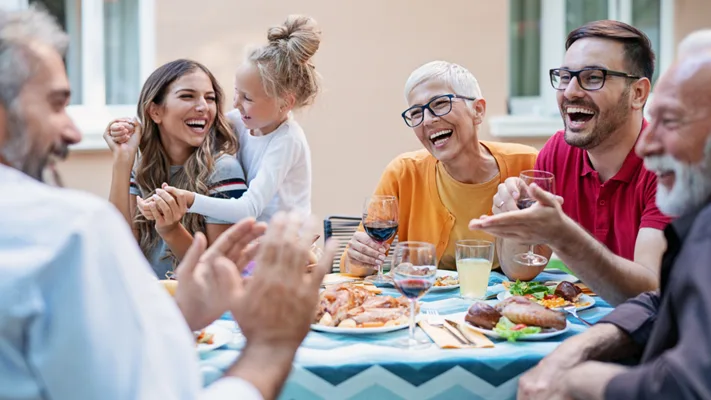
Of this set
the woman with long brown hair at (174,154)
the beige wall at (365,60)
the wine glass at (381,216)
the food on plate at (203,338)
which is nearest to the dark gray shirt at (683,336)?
the food on plate at (203,338)

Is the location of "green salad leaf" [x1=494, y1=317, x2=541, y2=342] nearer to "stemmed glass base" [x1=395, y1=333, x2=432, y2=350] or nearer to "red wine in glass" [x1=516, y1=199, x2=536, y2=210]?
"stemmed glass base" [x1=395, y1=333, x2=432, y2=350]

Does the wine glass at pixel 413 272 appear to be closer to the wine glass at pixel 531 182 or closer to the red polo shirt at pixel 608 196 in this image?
the wine glass at pixel 531 182

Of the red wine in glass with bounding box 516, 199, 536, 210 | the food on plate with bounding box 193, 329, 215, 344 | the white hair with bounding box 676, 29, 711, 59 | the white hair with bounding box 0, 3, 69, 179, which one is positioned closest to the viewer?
the white hair with bounding box 0, 3, 69, 179

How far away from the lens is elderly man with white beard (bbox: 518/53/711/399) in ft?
4.36

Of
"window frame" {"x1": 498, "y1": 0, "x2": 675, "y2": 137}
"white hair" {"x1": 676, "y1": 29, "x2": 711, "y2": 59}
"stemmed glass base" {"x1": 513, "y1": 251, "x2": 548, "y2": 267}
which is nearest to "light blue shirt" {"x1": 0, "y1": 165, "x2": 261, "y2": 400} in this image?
"white hair" {"x1": 676, "y1": 29, "x2": 711, "y2": 59}

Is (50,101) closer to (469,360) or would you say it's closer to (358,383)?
(358,383)

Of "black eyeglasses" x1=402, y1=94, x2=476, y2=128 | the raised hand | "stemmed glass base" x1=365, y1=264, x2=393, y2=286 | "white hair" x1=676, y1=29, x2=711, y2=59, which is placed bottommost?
"stemmed glass base" x1=365, y1=264, x2=393, y2=286

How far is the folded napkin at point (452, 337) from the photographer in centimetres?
194

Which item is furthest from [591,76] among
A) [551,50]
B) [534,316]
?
[551,50]

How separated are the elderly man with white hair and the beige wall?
2386mm

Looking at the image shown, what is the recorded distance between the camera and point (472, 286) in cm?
244

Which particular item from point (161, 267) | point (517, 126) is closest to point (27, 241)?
point (161, 267)

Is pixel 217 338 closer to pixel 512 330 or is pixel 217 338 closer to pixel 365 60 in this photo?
pixel 512 330

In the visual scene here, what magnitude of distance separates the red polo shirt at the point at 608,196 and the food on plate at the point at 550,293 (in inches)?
16.7
